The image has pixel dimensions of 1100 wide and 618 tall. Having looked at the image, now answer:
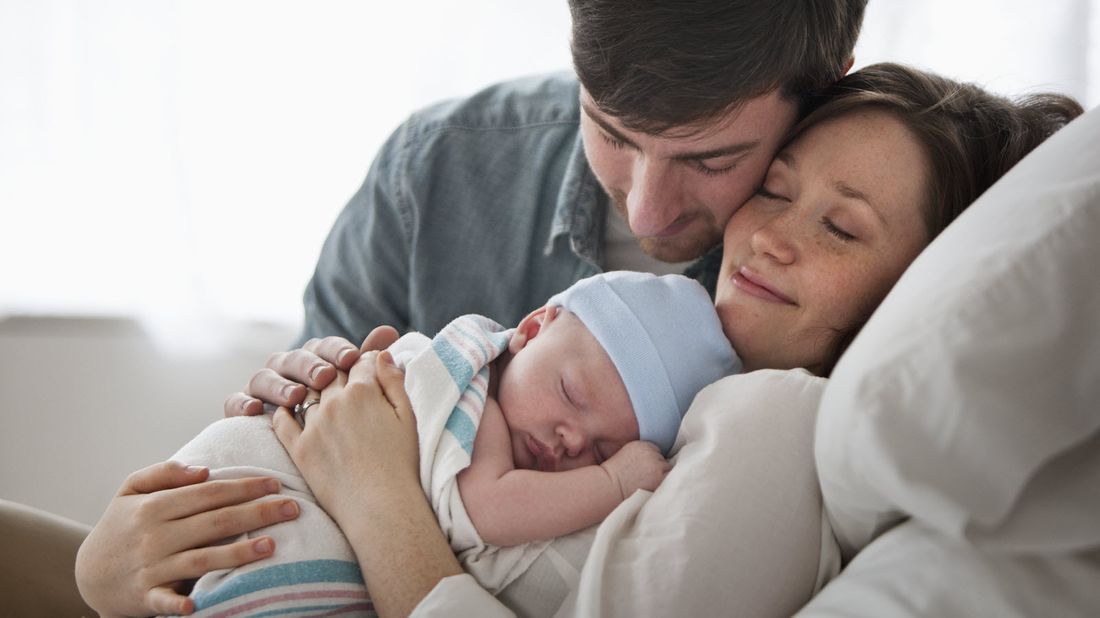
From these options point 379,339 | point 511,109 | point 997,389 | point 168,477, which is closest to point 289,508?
point 168,477

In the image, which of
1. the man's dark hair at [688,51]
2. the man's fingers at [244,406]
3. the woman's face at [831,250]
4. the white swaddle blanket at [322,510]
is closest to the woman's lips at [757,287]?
the woman's face at [831,250]

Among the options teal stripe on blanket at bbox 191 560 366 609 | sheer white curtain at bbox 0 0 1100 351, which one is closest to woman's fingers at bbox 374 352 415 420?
teal stripe on blanket at bbox 191 560 366 609

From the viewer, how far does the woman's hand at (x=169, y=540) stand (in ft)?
3.28

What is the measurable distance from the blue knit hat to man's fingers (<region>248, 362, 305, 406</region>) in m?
0.38

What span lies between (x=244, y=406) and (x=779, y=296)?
0.74m

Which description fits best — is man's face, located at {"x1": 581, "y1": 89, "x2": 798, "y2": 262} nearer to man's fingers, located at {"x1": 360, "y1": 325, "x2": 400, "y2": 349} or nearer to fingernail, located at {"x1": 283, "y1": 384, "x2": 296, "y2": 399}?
man's fingers, located at {"x1": 360, "y1": 325, "x2": 400, "y2": 349}

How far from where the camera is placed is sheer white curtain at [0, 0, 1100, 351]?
2.18 meters

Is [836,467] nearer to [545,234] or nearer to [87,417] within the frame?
[545,234]

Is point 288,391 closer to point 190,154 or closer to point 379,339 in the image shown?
point 379,339

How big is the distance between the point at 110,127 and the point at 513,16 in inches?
39.5

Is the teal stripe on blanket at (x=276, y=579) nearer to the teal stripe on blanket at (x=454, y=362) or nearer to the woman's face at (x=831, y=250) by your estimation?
the teal stripe on blanket at (x=454, y=362)

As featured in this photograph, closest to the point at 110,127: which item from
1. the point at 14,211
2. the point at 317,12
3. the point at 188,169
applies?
the point at 188,169

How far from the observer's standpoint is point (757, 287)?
1.21m

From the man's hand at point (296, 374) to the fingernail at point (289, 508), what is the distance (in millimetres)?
215
